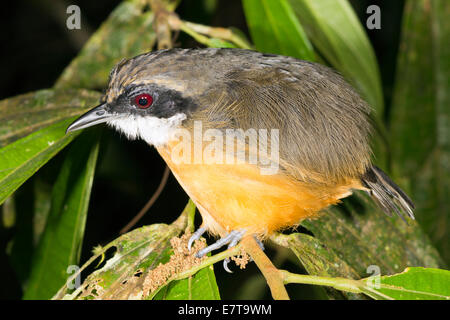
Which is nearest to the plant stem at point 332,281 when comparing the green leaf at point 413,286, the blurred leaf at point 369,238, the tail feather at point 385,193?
the green leaf at point 413,286

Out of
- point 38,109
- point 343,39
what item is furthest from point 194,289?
point 343,39

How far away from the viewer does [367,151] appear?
7.41 ft

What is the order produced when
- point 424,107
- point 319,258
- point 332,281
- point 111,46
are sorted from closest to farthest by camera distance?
point 332,281 < point 319,258 < point 111,46 < point 424,107

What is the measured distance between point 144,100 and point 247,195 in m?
0.63

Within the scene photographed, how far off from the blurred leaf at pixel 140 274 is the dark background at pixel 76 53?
1394 mm

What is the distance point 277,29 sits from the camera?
9.11 feet

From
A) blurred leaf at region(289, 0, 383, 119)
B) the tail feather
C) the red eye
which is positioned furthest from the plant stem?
blurred leaf at region(289, 0, 383, 119)

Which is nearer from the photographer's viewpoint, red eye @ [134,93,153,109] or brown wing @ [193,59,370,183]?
brown wing @ [193,59,370,183]

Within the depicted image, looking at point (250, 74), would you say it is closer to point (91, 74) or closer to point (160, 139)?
point (160, 139)

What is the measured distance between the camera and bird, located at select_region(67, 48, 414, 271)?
206 cm

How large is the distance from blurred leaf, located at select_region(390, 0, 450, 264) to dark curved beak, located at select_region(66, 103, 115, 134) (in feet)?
6.84

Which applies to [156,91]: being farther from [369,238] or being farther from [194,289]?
[369,238]

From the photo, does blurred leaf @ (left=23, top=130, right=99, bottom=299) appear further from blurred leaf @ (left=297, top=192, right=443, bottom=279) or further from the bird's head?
blurred leaf @ (left=297, top=192, right=443, bottom=279)
